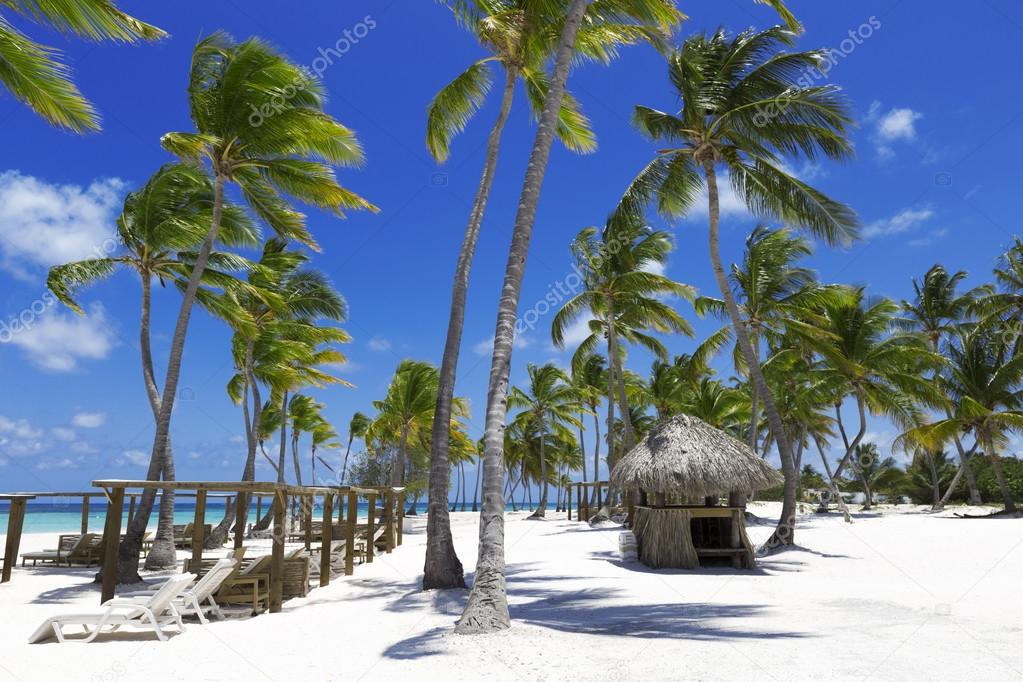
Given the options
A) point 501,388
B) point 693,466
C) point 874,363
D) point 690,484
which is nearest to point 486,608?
point 501,388

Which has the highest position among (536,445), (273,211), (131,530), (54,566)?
(273,211)

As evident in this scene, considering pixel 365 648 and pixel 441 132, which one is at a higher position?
pixel 441 132

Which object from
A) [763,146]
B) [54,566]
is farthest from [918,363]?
[54,566]

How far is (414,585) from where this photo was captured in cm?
1219

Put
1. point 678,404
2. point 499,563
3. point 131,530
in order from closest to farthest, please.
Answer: point 499,563 < point 131,530 < point 678,404

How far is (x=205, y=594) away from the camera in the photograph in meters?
9.41

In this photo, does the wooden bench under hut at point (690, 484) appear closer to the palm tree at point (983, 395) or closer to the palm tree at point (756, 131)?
the palm tree at point (756, 131)

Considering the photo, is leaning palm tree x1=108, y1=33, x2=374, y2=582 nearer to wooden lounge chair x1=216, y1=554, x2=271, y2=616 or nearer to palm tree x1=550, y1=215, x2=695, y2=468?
wooden lounge chair x1=216, y1=554, x2=271, y2=616

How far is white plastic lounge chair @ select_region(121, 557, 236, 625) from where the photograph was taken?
29.8 ft

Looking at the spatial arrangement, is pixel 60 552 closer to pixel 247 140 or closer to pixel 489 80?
pixel 247 140

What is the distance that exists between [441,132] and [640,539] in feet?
31.9

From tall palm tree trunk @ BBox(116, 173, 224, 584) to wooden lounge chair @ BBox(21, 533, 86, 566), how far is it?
415cm

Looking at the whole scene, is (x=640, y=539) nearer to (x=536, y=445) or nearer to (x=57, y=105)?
(x=57, y=105)

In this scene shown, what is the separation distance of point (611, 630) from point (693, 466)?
6910mm
